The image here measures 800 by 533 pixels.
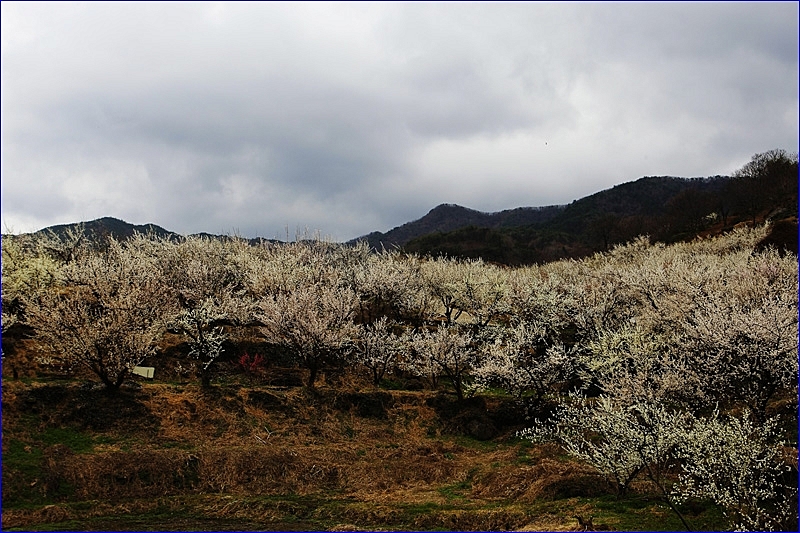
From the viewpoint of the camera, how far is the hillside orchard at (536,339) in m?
16.0

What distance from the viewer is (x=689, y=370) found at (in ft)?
76.3

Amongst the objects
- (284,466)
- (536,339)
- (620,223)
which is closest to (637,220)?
(620,223)

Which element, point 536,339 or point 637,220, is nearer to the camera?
point 536,339

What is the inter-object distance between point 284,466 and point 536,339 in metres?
22.7

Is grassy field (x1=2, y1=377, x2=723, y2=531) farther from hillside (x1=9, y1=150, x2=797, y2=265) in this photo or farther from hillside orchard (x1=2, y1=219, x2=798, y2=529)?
hillside (x1=9, y1=150, x2=797, y2=265)

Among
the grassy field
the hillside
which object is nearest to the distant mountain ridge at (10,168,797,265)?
the hillside

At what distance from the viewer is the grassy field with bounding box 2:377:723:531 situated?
16.7 metres

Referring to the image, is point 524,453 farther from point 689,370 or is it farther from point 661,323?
point 661,323

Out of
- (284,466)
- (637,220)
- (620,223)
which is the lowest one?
(284,466)

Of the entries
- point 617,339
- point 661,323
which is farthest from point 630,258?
point 617,339

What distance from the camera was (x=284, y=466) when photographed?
2214cm

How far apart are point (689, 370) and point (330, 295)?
20.9 meters

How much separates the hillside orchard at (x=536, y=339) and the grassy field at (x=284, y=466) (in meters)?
1.55

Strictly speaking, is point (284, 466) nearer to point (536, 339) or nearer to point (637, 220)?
point (536, 339)
